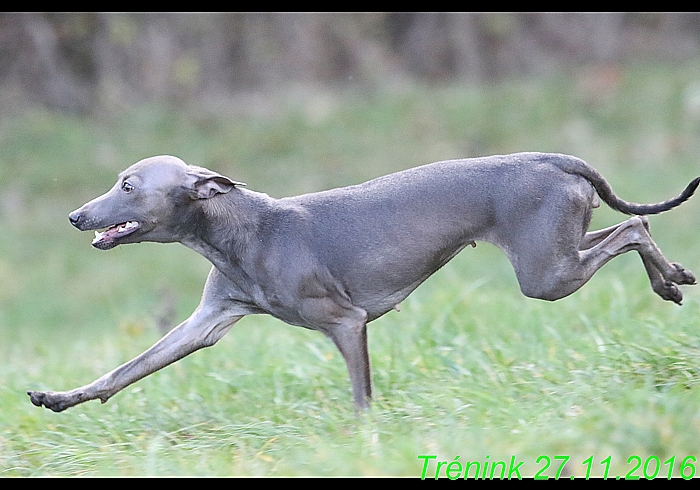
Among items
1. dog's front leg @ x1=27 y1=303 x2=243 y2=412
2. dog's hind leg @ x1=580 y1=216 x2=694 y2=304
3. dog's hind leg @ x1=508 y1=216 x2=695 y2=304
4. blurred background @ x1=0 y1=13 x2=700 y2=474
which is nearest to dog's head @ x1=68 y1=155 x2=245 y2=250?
dog's front leg @ x1=27 y1=303 x2=243 y2=412

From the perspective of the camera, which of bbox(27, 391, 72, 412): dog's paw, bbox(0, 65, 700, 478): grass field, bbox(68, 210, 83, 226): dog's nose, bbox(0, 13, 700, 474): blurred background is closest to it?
bbox(0, 65, 700, 478): grass field

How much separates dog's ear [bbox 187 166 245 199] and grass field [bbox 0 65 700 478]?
1177 mm

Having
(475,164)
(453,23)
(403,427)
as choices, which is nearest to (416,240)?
(475,164)

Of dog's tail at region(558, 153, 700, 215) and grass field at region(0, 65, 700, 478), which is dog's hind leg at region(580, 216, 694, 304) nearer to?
dog's tail at region(558, 153, 700, 215)

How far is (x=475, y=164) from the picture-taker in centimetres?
498

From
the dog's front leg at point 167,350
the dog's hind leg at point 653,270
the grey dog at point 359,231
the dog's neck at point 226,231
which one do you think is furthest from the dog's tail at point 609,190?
the dog's front leg at point 167,350

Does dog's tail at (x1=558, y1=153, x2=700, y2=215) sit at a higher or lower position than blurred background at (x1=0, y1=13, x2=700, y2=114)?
lower

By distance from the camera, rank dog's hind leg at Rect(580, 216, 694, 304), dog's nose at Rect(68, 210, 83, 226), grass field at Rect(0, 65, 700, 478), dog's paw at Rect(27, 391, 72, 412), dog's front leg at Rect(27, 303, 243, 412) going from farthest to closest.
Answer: dog's hind leg at Rect(580, 216, 694, 304) < dog's front leg at Rect(27, 303, 243, 412) < dog's paw at Rect(27, 391, 72, 412) < dog's nose at Rect(68, 210, 83, 226) < grass field at Rect(0, 65, 700, 478)

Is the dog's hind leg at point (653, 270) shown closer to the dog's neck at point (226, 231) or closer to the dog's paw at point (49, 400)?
the dog's neck at point (226, 231)

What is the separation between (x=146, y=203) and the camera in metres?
4.85

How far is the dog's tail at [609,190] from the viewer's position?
4.94 metres

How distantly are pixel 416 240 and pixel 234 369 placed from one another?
5.87 feet

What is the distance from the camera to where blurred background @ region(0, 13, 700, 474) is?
23.0 ft

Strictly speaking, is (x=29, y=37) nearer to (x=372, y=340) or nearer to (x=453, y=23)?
(x=453, y=23)
